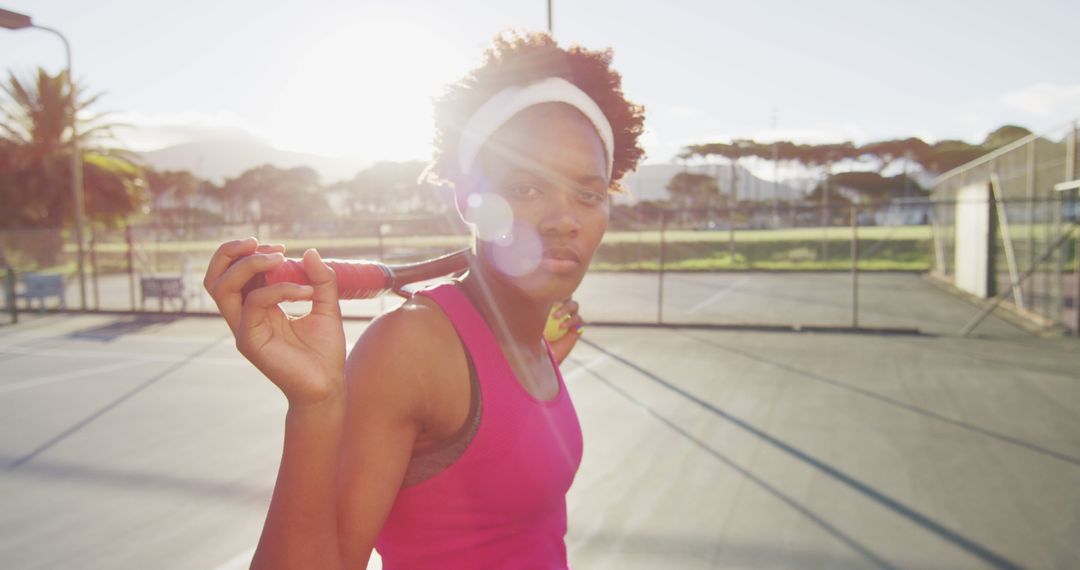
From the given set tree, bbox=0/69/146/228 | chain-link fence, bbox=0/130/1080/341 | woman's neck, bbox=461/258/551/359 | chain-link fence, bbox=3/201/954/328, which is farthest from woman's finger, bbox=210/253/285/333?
tree, bbox=0/69/146/228

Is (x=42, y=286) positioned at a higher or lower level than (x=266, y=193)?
lower

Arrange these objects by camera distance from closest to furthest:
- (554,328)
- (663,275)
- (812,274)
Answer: (554,328), (663,275), (812,274)

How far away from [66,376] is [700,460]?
28.0ft

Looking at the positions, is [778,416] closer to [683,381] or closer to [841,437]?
[841,437]

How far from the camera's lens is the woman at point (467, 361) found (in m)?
0.98

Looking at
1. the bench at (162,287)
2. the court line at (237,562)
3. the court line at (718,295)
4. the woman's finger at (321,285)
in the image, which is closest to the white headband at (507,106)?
the woman's finger at (321,285)

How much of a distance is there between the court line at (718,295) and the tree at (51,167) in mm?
32182

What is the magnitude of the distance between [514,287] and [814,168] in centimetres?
10445

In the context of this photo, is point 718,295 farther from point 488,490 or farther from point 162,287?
point 488,490

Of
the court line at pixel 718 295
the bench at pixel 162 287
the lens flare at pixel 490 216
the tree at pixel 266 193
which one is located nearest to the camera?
the lens flare at pixel 490 216

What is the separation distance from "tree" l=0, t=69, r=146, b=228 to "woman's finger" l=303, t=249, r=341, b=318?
1626 inches

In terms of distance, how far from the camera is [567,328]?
2.31 metres

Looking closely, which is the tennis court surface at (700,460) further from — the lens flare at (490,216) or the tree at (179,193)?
the tree at (179,193)

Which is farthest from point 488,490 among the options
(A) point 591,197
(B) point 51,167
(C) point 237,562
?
(B) point 51,167
